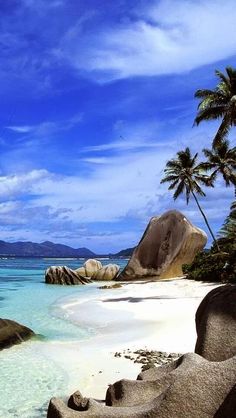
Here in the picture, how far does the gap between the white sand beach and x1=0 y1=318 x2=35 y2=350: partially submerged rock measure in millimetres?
785

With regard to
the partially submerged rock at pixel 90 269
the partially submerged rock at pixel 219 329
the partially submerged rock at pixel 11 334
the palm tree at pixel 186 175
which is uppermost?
the palm tree at pixel 186 175

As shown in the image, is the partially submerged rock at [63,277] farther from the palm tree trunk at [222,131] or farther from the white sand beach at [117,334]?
the palm tree trunk at [222,131]

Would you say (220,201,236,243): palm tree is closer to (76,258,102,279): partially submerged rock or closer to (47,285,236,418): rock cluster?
(76,258,102,279): partially submerged rock

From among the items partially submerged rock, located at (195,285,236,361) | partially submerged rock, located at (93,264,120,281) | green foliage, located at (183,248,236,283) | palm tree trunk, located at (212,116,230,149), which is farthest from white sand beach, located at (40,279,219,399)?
partially submerged rock, located at (93,264,120,281)

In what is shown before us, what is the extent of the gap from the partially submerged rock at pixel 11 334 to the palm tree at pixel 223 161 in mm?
28071

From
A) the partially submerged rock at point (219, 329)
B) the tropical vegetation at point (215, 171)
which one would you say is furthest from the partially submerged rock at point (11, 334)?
the tropical vegetation at point (215, 171)

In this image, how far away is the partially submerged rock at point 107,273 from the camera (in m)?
41.9

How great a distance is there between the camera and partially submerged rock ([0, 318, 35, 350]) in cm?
1176

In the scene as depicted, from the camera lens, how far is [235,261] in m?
30.8

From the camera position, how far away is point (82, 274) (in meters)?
43.4

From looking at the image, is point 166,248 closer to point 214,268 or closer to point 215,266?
point 215,266

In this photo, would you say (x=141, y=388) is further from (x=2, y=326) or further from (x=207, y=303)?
(x=2, y=326)

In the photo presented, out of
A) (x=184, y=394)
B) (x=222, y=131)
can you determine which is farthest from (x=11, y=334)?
(x=222, y=131)

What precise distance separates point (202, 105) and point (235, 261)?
33.0ft
